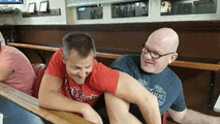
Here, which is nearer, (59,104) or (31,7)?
(59,104)

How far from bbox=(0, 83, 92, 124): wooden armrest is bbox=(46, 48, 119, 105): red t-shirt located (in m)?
0.18

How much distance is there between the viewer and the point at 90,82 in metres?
0.91

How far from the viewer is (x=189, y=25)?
2201mm

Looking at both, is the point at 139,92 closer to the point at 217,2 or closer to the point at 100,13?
the point at 217,2

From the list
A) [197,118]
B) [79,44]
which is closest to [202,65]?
[197,118]

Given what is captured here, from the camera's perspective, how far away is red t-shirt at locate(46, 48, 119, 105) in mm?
844

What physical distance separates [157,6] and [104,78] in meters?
2.01

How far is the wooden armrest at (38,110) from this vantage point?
68 centimetres

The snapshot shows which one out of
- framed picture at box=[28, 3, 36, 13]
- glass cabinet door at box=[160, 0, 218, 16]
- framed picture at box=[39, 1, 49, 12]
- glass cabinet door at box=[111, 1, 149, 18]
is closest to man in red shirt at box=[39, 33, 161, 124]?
glass cabinet door at box=[160, 0, 218, 16]

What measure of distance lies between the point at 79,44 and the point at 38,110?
33 centimetres

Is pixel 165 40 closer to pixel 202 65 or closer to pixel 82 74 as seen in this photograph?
pixel 82 74

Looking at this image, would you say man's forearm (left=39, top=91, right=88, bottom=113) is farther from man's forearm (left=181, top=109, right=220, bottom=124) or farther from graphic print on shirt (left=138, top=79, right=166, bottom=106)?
man's forearm (left=181, top=109, right=220, bottom=124)

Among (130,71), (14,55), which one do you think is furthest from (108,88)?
(14,55)

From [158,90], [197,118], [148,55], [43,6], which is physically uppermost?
[43,6]
